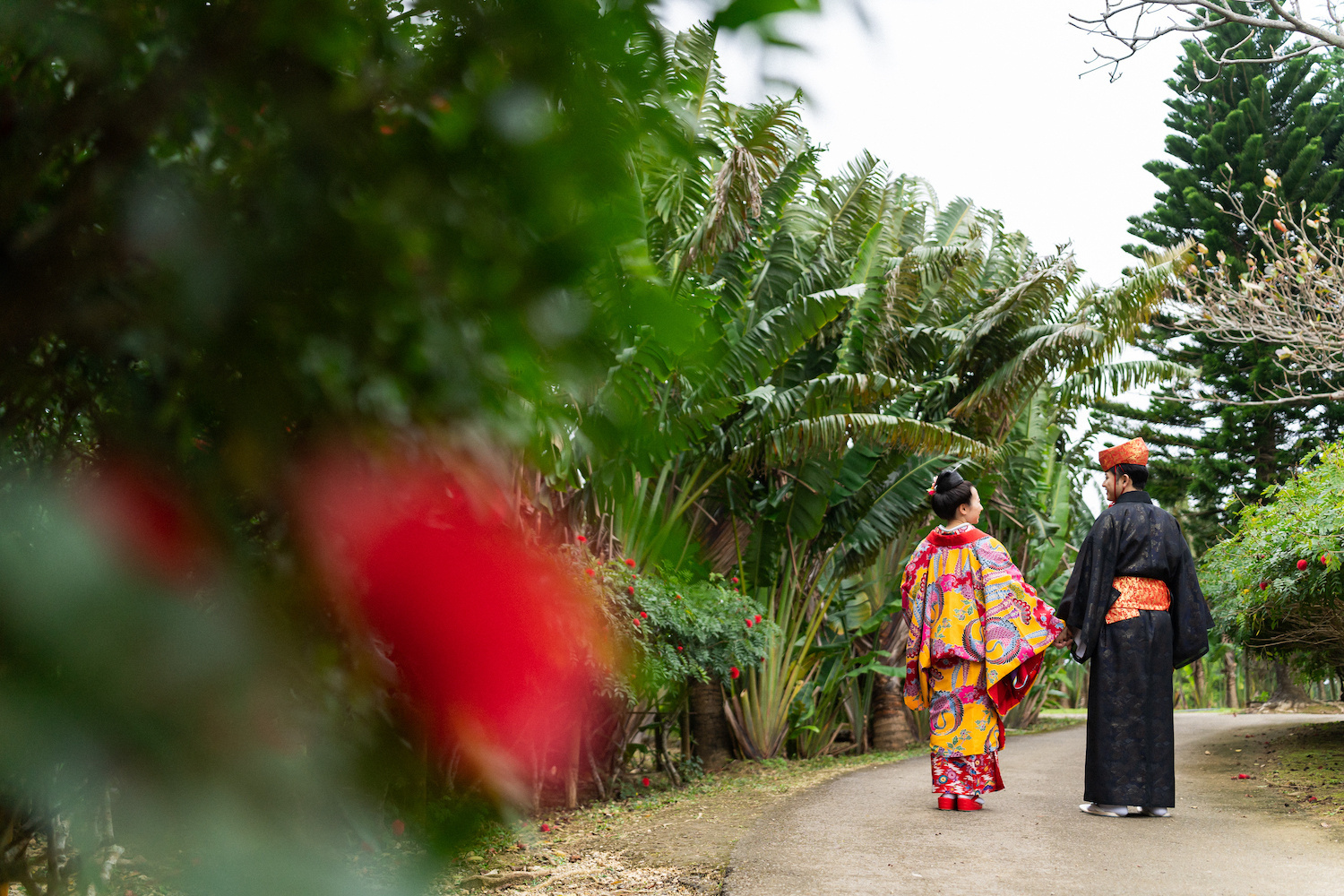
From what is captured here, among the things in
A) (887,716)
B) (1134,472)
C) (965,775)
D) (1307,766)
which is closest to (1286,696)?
(887,716)

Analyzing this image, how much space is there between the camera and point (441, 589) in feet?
2.54

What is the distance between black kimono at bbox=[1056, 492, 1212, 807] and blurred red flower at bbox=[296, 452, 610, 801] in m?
4.76

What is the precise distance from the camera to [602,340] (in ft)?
2.59

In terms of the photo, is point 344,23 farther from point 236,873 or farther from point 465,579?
point 236,873

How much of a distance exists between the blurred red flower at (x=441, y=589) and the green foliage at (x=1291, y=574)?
242 inches

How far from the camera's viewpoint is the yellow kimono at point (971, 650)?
16.7 feet

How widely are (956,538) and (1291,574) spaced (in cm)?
253

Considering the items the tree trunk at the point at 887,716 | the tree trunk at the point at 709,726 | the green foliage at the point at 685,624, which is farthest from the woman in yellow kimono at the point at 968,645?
the tree trunk at the point at 887,716

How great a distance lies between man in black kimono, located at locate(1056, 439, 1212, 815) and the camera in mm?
4805

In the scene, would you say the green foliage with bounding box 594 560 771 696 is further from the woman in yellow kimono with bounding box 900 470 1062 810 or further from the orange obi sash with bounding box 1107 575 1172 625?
the orange obi sash with bounding box 1107 575 1172 625

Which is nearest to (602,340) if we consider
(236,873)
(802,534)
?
(236,873)

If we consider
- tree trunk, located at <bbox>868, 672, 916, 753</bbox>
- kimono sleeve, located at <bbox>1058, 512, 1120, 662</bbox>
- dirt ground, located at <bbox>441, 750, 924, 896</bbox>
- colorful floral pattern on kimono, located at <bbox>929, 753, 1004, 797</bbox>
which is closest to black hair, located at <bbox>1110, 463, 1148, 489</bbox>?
kimono sleeve, located at <bbox>1058, 512, 1120, 662</bbox>

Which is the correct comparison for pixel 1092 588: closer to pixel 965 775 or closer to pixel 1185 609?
pixel 1185 609

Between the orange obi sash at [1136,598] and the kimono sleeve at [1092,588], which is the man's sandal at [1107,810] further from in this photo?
the orange obi sash at [1136,598]
